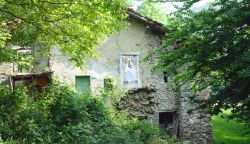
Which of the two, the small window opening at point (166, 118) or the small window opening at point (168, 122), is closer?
the small window opening at point (168, 122)

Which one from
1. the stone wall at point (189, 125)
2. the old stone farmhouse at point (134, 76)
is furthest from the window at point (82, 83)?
the stone wall at point (189, 125)

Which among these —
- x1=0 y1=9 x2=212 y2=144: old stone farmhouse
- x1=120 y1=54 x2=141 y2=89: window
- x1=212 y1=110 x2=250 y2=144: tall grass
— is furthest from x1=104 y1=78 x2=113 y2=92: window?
x1=212 y1=110 x2=250 y2=144: tall grass

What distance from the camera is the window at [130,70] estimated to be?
Result: 57.7 feet

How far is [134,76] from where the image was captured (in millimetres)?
17812

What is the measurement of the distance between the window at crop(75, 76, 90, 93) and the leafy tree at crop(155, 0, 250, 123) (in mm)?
6947

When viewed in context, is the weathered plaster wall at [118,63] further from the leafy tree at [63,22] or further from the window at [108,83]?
the leafy tree at [63,22]

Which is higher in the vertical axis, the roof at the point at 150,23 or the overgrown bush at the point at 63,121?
the roof at the point at 150,23

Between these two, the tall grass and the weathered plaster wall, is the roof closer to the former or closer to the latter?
the weathered plaster wall

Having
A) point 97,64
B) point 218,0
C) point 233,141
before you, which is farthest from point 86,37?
point 233,141

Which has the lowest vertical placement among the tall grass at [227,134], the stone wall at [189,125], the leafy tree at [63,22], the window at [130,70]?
the tall grass at [227,134]

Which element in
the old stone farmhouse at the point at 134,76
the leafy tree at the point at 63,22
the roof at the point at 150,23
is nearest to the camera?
the leafy tree at the point at 63,22

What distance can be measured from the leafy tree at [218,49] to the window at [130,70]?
6.86 m

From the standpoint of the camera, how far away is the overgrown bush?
1149 cm

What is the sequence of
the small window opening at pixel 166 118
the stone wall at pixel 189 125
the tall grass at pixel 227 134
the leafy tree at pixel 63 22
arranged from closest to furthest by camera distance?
the leafy tree at pixel 63 22, the stone wall at pixel 189 125, the small window opening at pixel 166 118, the tall grass at pixel 227 134
